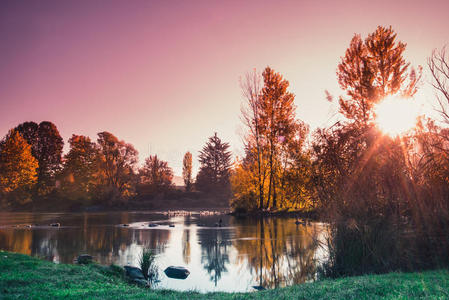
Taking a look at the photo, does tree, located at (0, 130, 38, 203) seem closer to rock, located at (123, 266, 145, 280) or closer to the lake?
the lake

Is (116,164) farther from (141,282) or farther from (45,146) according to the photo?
(141,282)

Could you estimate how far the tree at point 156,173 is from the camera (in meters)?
56.8

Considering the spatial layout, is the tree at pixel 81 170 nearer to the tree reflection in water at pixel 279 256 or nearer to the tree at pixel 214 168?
Result: the tree at pixel 214 168

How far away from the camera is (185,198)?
54.6 metres

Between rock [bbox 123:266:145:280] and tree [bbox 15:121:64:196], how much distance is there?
45751mm

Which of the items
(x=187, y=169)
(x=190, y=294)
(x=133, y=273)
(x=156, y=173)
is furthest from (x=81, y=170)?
(x=190, y=294)

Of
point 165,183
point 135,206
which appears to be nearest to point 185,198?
point 165,183

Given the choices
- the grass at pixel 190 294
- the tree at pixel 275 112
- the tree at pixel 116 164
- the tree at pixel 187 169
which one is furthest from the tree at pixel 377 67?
the tree at pixel 187 169

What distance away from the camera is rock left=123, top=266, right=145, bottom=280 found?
8.26m

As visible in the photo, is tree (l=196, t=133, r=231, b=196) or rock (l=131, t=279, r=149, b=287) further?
tree (l=196, t=133, r=231, b=196)

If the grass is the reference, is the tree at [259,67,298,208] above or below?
above

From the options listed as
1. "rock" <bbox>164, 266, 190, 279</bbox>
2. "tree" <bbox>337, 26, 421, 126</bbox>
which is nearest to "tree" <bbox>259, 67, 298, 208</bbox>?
"tree" <bbox>337, 26, 421, 126</bbox>

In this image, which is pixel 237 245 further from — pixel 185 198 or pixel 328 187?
pixel 185 198

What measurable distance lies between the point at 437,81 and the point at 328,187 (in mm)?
3680
